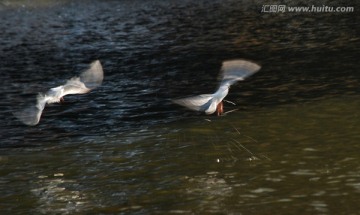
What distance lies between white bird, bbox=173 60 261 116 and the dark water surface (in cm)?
152

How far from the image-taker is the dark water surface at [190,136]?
45.4 ft

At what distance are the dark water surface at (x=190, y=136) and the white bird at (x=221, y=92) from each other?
60.0 inches

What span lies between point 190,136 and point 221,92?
422cm

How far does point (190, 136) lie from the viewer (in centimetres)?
1867

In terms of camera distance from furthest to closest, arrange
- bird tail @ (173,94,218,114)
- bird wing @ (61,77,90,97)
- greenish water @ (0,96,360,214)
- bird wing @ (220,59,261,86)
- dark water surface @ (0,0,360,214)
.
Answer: bird wing @ (61,77,90,97) < bird wing @ (220,59,261,86) < bird tail @ (173,94,218,114) < dark water surface @ (0,0,360,214) < greenish water @ (0,96,360,214)

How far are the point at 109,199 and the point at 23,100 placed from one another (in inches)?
533

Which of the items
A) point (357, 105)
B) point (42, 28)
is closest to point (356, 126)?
point (357, 105)

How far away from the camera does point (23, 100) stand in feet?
87.5

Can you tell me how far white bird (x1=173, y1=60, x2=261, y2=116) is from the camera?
14516 millimetres

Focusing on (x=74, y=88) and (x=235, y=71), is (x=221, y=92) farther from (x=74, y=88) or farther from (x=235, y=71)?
(x=74, y=88)
